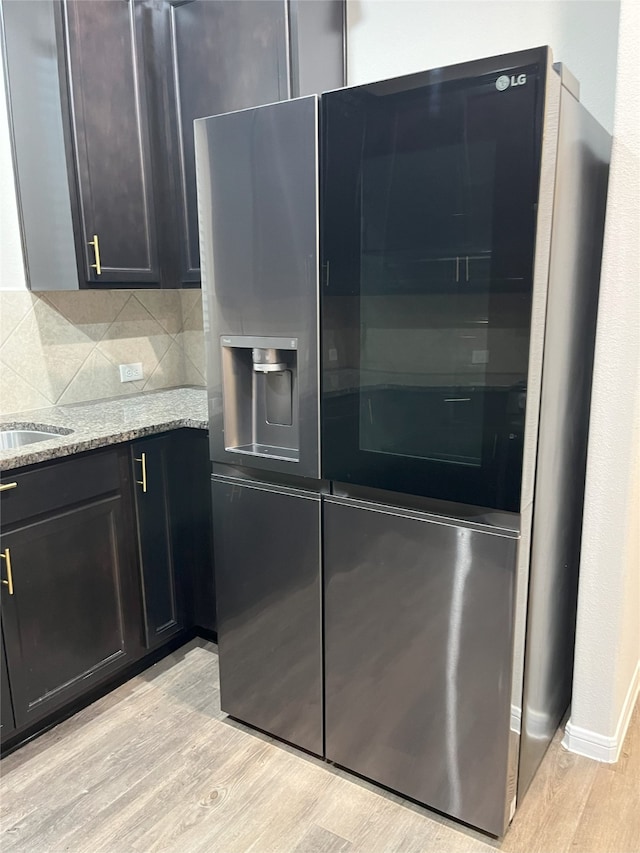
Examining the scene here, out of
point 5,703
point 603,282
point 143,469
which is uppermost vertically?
point 603,282

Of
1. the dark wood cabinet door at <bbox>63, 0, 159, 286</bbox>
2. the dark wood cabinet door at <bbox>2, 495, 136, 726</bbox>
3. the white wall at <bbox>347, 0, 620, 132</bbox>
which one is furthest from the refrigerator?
the dark wood cabinet door at <bbox>63, 0, 159, 286</bbox>

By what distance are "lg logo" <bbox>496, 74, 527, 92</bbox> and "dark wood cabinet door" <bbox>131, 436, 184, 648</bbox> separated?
150cm

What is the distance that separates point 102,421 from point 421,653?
1.35 m

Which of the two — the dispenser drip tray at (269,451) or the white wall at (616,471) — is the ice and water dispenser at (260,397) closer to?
the dispenser drip tray at (269,451)

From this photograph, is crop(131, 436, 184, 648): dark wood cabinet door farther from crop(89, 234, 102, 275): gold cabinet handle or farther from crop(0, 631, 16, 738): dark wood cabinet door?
crop(89, 234, 102, 275): gold cabinet handle

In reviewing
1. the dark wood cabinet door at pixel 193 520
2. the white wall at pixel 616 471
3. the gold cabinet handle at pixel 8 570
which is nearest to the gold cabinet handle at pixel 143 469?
the dark wood cabinet door at pixel 193 520

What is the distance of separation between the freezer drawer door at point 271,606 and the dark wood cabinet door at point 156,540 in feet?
1.22

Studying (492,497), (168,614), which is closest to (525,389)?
(492,497)

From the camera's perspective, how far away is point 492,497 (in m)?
1.45

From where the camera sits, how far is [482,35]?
6.69 feet

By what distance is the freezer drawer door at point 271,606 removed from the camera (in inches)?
71.5

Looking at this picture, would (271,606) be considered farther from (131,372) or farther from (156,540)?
(131,372)

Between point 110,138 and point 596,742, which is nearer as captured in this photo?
point 596,742

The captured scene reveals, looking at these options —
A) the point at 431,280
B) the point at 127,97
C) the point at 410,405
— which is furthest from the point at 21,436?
the point at 431,280
